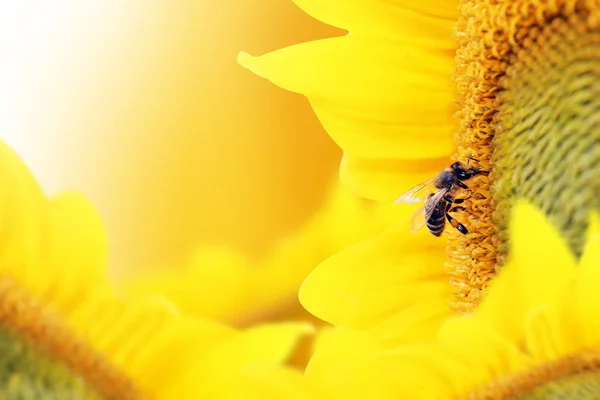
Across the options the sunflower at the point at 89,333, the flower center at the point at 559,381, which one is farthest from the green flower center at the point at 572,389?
the sunflower at the point at 89,333

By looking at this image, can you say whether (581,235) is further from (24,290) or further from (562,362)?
(24,290)

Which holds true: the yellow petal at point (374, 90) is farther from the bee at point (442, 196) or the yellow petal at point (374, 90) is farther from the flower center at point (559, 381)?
the flower center at point (559, 381)

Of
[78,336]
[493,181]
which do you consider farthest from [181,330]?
[493,181]

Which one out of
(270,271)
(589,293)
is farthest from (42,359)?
(589,293)

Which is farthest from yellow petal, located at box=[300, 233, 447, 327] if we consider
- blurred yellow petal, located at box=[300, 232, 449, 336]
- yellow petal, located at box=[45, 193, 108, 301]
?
yellow petal, located at box=[45, 193, 108, 301]

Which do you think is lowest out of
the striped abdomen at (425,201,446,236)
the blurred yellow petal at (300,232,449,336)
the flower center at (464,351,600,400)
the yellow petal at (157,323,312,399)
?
the yellow petal at (157,323,312,399)

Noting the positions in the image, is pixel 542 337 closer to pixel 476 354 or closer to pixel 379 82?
pixel 476 354

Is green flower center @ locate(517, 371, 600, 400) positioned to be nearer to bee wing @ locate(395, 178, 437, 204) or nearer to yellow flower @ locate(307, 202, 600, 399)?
yellow flower @ locate(307, 202, 600, 399)
